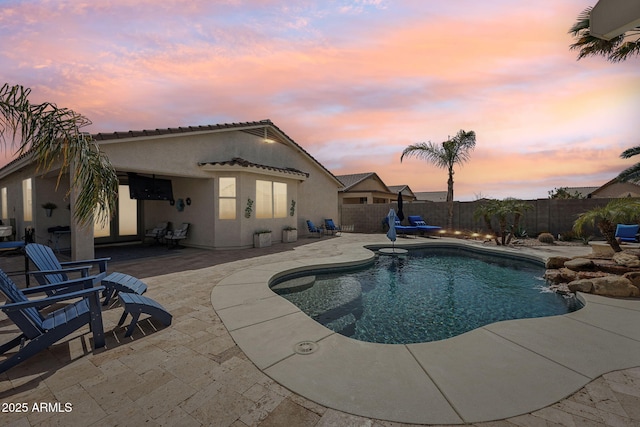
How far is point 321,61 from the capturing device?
26.0 feet

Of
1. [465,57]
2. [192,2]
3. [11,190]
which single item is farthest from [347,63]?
[11,190]

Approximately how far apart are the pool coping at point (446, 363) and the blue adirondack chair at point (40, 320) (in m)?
1.69

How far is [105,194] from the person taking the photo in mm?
5398

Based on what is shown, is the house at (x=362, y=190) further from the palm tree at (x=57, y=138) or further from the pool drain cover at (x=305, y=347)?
the pool drain cover at (x=305, y=347)

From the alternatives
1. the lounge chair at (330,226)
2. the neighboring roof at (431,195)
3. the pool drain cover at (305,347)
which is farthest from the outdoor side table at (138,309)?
the neighboring roof at (431,195)

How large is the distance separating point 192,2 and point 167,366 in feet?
24.1

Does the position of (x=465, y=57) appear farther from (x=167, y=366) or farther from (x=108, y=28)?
(x=167, y=366)

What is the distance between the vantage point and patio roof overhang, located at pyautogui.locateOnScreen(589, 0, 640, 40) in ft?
10.4

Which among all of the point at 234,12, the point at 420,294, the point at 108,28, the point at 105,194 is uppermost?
the point at 234,12

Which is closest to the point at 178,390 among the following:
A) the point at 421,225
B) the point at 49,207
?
the point at 49,207

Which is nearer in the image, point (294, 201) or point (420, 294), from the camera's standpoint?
point (420, 294)

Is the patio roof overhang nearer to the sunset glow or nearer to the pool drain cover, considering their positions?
the sunset glow

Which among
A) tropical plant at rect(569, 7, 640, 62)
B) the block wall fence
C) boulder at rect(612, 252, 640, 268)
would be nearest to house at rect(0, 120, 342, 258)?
the block wall fence

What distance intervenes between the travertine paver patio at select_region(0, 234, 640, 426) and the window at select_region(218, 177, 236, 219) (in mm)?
8124
